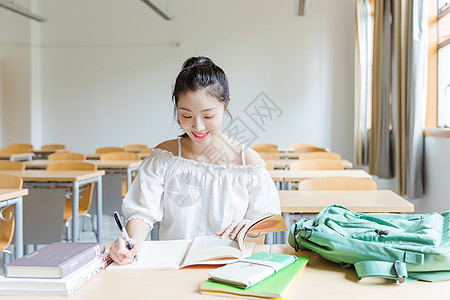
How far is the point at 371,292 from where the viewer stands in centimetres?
105

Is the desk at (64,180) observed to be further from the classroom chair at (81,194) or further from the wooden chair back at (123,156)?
the wooden chair back at (123,156)

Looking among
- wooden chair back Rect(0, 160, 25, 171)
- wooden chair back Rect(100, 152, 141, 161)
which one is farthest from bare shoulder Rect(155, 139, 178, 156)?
wooden chair back Rect(100, 152, 141, 161)

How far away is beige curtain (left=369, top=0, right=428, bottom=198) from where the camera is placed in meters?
4.31

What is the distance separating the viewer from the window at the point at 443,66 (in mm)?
4227

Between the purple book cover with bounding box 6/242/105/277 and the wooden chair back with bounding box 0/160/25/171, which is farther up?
the wooden chair back with bounding box 0/160/25/171

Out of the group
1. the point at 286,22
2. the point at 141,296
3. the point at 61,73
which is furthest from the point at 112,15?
the point at 141,296

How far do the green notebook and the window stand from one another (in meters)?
3.59

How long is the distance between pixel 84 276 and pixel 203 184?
59 centimetres

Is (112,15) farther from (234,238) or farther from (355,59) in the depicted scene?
(234,238)

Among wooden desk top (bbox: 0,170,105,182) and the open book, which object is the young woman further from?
wooden desk top (bbox: 0,170,105,182)

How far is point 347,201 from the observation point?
7.98ft

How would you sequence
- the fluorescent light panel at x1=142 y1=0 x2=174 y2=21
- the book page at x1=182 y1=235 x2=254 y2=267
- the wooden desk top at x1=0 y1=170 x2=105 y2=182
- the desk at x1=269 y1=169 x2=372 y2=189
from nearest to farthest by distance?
the book page at x1=182 y1=235 x2=254 y2=267 → the desk at x1=269 y1=169 x2=372 y2=189 → the wooden desk top at x1=0 y1=170 x2=105 y2=182 → the fluorescent light panel at x1=142 y1=0 x2=174 y2=21

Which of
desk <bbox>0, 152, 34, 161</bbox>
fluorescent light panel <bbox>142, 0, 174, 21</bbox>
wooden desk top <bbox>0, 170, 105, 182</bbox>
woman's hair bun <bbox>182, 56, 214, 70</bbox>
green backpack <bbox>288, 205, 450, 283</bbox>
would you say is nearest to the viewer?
green backpack <bbox>288, 205, 450, 283</bbox>

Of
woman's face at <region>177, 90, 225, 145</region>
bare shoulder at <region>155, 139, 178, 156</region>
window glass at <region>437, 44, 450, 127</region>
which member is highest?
window glass at <region>437, 44, 450, 127</region>
